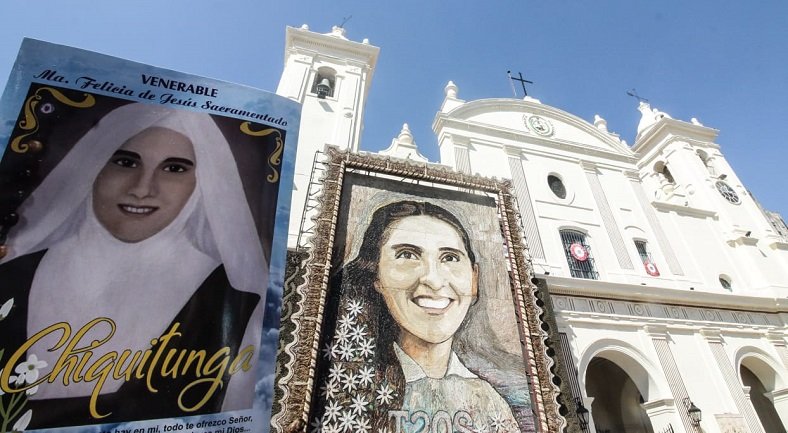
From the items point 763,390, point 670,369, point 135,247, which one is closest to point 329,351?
point 135,247

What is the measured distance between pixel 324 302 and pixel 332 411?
1790 millimetres

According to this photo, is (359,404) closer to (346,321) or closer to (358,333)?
(358,333)

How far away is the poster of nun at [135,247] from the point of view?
4582 millimetres

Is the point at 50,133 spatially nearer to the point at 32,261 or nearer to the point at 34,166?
the point at 34,166

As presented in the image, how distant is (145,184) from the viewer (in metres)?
5.89

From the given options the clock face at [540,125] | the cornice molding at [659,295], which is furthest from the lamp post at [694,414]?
the clock face at [540,125]

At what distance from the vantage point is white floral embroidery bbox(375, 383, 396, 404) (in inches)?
250

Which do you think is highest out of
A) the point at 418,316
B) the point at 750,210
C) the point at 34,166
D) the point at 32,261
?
the point at 750,210

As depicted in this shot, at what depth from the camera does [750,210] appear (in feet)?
50.3

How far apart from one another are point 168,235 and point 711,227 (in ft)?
58.8

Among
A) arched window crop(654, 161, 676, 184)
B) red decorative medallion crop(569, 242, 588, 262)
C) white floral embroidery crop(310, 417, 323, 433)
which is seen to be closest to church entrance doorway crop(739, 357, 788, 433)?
red decorative medallion crop(569, 242, 588, 262)

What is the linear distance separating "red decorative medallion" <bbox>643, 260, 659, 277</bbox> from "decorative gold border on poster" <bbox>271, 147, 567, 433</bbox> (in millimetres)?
5682

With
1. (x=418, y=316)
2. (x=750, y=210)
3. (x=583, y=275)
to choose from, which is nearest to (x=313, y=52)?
(x=418, y=316)

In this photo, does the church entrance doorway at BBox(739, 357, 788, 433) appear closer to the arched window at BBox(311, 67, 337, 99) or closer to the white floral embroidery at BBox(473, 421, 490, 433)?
the white floral embroidery at BBox(473, 421, 490, 433)
